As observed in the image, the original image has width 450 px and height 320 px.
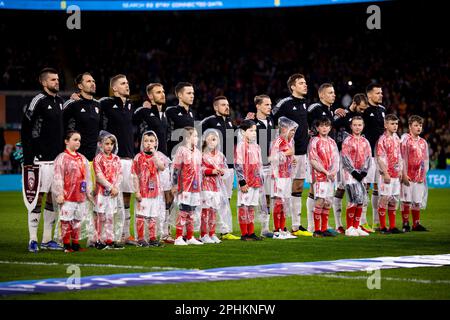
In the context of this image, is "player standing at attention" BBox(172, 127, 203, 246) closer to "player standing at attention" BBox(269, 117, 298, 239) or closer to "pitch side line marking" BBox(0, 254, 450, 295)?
"player standing at attention" BBox(269, 117, 298, 239)

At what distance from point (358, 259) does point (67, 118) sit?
178 inches

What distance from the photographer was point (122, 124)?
44.6ft

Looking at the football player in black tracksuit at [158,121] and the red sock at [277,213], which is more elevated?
the football player in black tracksuit at [158,121]

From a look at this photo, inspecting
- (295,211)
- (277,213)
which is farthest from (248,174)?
(295,211)

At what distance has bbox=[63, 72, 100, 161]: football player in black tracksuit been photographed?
517 inches

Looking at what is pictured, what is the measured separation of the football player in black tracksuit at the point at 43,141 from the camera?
41.7 ft

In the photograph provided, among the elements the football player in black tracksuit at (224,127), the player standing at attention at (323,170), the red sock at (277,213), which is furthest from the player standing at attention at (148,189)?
the player standing at attention at (323,170)

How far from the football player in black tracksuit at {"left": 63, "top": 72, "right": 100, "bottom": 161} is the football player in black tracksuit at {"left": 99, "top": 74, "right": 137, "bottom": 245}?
1.15 feet

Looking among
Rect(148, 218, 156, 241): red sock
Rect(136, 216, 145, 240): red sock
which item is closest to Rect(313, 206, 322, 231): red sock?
Rect(148, 218, 156, 241): red sock

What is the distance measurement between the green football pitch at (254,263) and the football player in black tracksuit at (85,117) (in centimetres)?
153

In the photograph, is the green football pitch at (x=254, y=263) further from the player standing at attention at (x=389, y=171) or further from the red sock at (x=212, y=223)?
the player standing at attention at (x=389, y=171)

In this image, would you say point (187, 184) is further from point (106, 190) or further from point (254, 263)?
point (254, 263)

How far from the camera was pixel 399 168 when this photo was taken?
15.4 m

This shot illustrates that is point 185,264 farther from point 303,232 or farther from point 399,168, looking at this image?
point 399,168
